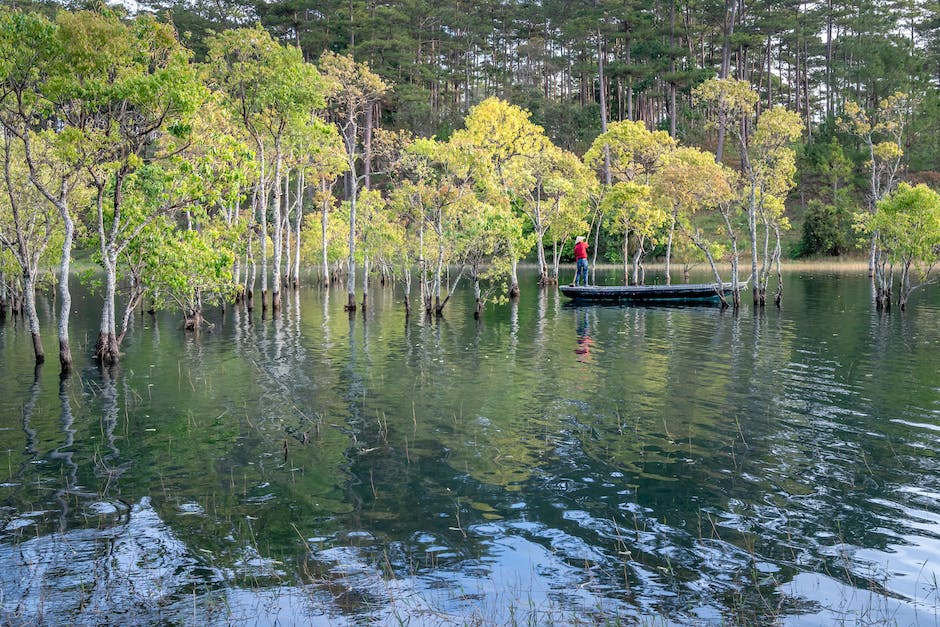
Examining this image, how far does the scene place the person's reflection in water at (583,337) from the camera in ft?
84.8

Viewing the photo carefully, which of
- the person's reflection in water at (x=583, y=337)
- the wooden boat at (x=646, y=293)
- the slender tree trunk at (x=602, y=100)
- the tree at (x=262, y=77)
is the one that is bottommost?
the person's reflection in water at (x=583, y=337)

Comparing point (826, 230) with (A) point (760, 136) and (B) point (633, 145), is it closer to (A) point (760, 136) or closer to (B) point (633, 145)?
(B) point (633, 145)

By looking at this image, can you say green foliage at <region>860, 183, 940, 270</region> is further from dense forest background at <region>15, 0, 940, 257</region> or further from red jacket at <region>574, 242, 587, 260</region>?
dense forest background at <region>15, 0, 940, 257</region>

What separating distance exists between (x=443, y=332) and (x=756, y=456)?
68.0 ft

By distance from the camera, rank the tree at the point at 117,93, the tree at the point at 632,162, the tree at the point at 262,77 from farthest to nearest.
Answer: the tree at the point at 632,162 < the tree at the point at 262,77 < the tree at the point at 117,93

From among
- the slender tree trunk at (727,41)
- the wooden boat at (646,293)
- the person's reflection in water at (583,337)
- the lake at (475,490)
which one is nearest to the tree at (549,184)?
the wooden boat at (646,293)

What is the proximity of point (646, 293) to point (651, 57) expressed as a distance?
51.5 meters

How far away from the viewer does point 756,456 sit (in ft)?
44.2

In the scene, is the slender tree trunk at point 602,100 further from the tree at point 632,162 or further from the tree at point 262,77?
the tree at point 262,77

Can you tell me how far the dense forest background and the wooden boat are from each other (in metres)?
34.4

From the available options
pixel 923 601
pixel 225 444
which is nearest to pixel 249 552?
pixel 225 444

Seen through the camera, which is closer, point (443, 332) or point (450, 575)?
point (450, 575)

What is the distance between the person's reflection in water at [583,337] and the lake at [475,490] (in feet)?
4.44

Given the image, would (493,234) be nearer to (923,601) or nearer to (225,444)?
(225,444)
